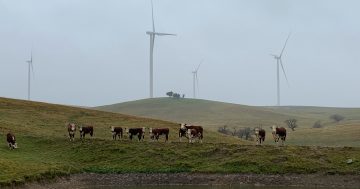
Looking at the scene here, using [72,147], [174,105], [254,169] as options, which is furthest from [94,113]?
[174,105]

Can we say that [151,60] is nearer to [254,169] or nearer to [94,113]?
[94,113]

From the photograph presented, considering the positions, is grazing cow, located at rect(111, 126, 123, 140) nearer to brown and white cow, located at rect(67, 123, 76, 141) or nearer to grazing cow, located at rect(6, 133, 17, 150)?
brown and white cow, located at rect(67, 123, 76, 141)

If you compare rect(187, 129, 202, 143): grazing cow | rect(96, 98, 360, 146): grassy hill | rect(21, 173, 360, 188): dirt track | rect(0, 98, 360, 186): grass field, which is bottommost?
rect(21, 173, 360, 188): dirt track

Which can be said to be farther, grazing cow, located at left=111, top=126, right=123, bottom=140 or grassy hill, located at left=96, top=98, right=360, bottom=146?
grassy hill, located at left=96, top=98, right=360, bottom=146

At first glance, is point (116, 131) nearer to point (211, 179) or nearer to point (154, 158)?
point (154, 158)

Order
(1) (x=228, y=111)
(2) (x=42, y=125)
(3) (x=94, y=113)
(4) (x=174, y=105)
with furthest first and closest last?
(4) (x=174, y=105), (1) (x=228, y=111), (3) (x=94, y=113), (2) (x=42, y=125)

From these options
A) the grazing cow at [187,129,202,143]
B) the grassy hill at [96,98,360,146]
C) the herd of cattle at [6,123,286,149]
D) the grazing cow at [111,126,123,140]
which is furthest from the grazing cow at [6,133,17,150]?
the grassy hill at [96,98,360,146]

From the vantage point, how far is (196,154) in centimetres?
4197

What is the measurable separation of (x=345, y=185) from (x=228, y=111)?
127m

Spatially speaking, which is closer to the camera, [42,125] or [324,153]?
[324,153]

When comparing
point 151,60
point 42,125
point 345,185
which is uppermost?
point 151,60

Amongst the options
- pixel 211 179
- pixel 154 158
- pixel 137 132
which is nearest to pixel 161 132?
pixel 137 132

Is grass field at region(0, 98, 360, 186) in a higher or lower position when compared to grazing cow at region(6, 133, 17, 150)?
lower

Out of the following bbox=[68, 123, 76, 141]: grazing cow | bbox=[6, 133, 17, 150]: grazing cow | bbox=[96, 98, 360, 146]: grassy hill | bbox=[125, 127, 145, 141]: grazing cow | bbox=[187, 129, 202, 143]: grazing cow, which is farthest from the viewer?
bbox=[96, 98, 360, 146]: grassy hill
